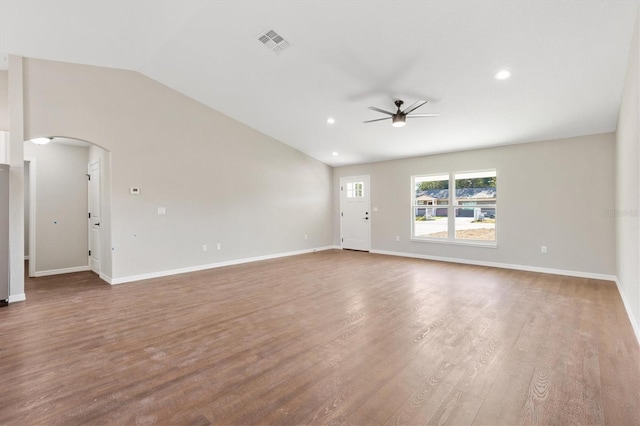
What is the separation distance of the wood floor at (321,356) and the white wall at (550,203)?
996 millimetres

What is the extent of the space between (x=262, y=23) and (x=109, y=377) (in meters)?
3.92

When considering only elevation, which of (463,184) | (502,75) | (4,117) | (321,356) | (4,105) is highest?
(502,75)

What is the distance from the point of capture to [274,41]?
376 cm

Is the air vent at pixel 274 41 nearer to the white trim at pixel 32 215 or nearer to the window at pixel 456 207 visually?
the window at pixel 456 207

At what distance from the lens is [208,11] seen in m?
3.48

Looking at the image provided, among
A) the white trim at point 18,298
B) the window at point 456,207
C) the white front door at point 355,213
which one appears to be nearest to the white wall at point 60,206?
the white trim at point 18,298

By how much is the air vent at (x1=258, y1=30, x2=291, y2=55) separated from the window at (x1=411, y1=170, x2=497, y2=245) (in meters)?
4.74

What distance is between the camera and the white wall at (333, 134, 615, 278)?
495 cm

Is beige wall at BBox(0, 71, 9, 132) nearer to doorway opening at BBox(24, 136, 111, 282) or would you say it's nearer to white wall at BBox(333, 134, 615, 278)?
doorway opening at BBox(24, 136, 111, 282)

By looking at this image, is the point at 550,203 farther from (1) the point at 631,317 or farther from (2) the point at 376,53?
(2) the point at 376,53

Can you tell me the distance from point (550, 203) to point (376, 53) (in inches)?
176

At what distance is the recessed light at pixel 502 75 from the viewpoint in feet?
11.9

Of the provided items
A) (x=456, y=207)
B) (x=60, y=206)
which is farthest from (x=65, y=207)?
(x=456, y=207)

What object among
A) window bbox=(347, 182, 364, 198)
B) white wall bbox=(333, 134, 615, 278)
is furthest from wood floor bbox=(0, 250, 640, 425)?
window bbox=(347, 182, 364, 198)
